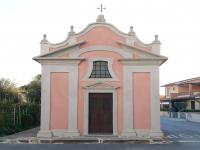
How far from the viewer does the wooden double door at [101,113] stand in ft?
69.7

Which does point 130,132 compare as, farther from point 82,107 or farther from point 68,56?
point 68,56

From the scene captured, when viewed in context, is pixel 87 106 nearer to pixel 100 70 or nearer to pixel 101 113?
pixel 101 113

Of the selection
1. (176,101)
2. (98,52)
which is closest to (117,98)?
(98,52)

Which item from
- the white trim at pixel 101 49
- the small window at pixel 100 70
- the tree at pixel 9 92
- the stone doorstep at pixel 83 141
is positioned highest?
the white trim at pixel 101 49

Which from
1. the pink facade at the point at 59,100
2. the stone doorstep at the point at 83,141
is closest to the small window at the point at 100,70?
the pink facade at the point at 59,100

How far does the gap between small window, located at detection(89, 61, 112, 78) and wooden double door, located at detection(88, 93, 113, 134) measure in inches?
44.2

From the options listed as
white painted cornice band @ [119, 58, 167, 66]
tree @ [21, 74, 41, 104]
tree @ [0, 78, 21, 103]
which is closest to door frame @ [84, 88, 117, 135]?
white painted cornice band @ [119, 58, 167, 66]

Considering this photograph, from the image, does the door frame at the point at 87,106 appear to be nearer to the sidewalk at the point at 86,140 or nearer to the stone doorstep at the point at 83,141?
the sidewalk at the point at 86,140

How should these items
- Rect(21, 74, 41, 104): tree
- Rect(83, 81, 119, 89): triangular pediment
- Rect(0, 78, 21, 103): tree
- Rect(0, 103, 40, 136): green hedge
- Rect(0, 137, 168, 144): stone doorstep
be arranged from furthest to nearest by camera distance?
Rect(21, 74, 41, 104): tree, Rect(0, 78, 21, 103): tree, Rect(0, 103, 40, 136): green hedge, Rect(83, 81, 119, 89): triangular pediment, Rect(0, 137, 168, 144): stone doorstep

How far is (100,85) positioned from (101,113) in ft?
5.43

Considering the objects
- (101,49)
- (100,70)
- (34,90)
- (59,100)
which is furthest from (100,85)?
(34,90)

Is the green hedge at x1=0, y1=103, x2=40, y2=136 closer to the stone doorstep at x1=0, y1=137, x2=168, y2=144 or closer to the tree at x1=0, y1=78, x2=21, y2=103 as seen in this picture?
the tree at x1=0, y1=78, x2=21, y2=103

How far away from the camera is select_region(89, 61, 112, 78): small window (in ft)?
70.6

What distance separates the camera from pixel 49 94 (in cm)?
2100
